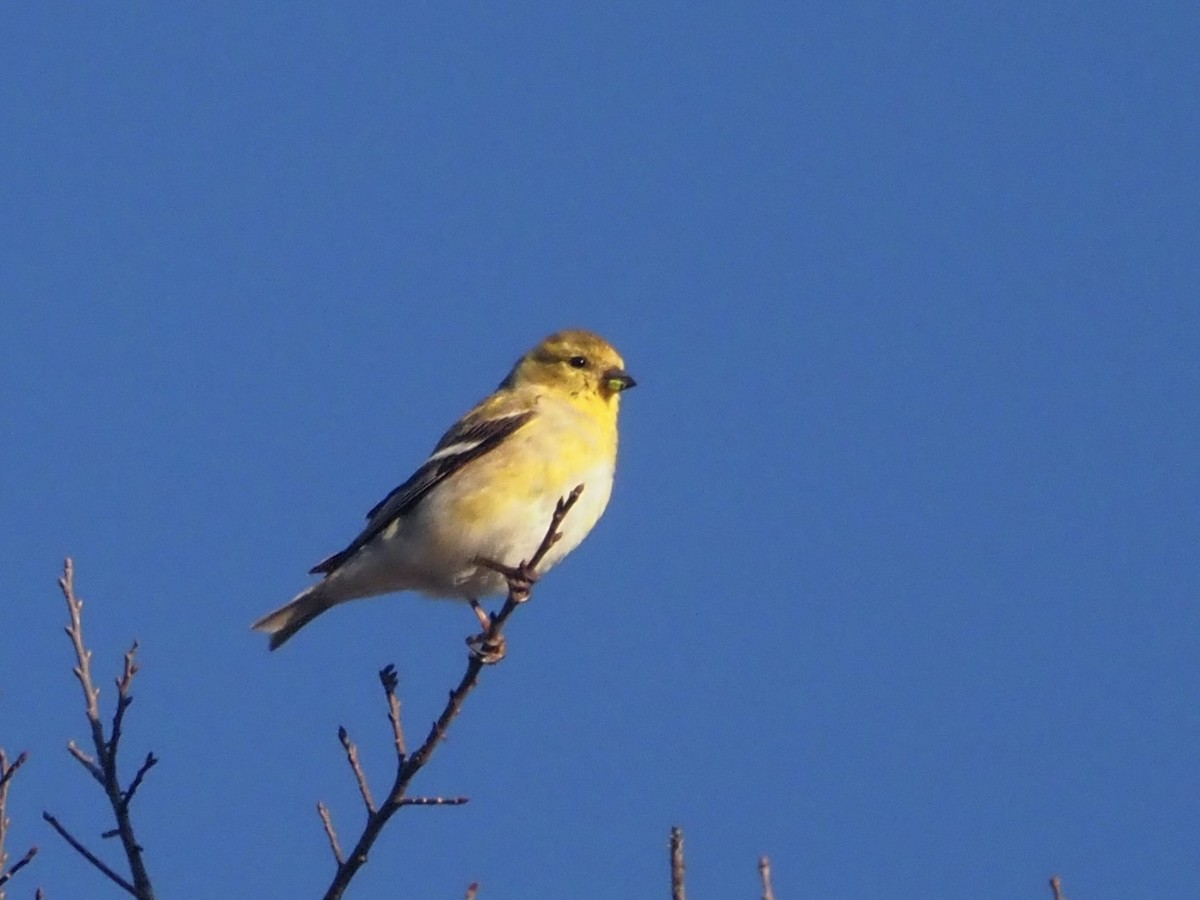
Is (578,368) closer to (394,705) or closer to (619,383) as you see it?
(619,383)

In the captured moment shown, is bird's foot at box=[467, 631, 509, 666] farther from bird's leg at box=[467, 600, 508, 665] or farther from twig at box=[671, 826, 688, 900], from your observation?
twig at box=[671, 826, 688, 900]

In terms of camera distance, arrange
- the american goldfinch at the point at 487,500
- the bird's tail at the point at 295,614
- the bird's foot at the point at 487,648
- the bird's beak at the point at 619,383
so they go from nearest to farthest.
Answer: the bird's foot at the point at 487,648, the american goldfinch at the point at 487,500, the bird's tail at the point at 295,614, the bird's beak at the point at 619,383

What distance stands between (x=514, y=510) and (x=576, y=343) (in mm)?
1446

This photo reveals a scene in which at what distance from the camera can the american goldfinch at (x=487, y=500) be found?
27.1 ft

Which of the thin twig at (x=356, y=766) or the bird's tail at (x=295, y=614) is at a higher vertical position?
the bird's tail at (x=295, y=614)

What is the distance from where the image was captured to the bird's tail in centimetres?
856

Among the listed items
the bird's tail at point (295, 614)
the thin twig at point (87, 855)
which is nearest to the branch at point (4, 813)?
the thin twig at point (87, 855)

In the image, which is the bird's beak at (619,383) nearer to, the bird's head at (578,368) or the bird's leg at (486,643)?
the bird's head at (578,368)

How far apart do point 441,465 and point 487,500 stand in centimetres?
51

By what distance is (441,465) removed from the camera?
8.68 m

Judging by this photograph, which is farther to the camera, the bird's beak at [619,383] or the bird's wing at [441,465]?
the bird's beak at [619,383]

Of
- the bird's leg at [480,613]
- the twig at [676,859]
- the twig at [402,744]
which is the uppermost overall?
the bird's leg at [480,613]

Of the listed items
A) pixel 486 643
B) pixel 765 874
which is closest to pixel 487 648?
pixel 486 643

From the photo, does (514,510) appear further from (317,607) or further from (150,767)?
(150,767)
